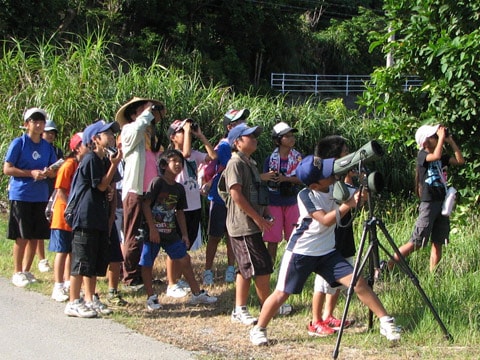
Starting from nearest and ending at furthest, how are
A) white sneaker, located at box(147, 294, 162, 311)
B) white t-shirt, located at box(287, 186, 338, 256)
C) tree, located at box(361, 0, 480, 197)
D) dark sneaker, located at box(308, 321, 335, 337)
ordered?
white t-shirt, located at box(287, 186, 338, 256)
dark sneaker, located at box(308, 321, 335, 337)
white sneaker, located at box(147, 294, 162, 311)
tree, located at box(361, 0, 480, 197)

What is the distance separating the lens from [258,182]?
6070mm

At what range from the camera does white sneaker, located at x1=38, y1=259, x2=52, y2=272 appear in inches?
318

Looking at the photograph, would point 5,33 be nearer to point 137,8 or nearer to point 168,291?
point 137,8

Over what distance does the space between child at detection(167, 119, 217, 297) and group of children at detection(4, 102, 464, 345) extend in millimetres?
13

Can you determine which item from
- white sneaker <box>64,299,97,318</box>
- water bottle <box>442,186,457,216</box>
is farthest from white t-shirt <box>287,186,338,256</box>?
water bottle <box>442,186,457,216</box>

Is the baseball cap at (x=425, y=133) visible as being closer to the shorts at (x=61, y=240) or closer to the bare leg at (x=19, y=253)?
the shorts at (x=61, y=240)

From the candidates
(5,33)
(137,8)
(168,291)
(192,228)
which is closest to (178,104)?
(192,228)

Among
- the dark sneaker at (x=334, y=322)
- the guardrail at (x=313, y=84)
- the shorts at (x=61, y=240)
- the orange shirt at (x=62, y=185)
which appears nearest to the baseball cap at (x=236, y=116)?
the orange shirt at (x=62, y=185)

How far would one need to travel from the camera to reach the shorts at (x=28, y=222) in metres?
7.39

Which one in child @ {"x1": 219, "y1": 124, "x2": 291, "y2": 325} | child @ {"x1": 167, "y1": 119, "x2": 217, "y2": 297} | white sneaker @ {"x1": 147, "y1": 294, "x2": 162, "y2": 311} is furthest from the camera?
child @ {"x1": 167, "y1": 119, "x2": 217, "y2": 297}

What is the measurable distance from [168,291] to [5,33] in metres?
16.6

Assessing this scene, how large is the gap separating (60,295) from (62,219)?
745mm

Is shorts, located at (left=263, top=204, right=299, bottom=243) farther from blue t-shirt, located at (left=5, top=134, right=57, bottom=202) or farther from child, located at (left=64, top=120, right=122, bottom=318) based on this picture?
blue t-shirt, located at (left=5, top=134, right=57, bottom=202)

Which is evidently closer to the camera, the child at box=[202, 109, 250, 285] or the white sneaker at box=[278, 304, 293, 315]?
the white sneaker at box=[278, 304, 293, 315]
